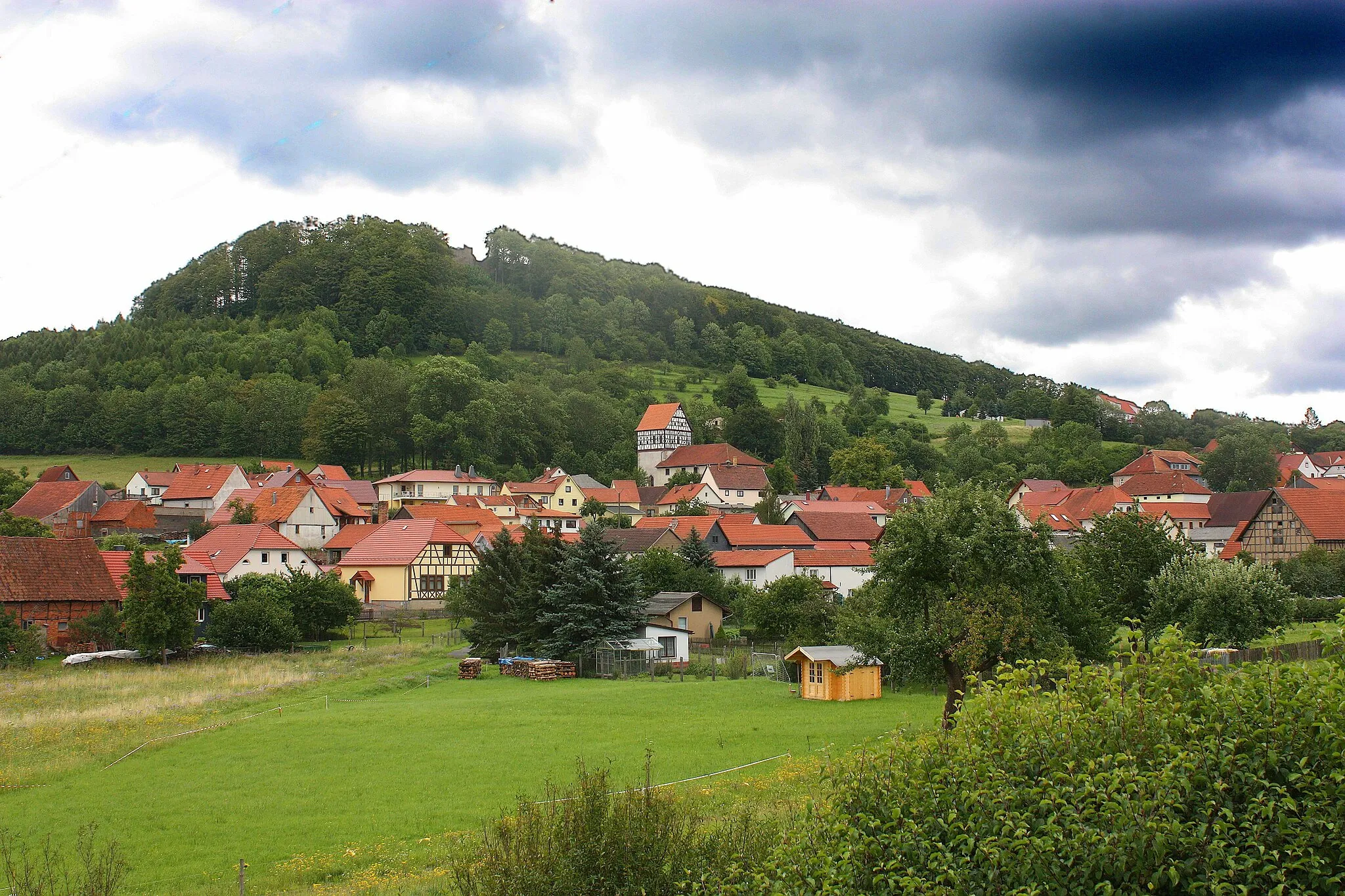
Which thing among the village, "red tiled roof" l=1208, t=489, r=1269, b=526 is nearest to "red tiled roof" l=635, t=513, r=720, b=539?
the village

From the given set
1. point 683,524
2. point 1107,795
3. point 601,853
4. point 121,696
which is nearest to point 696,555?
point 683,524

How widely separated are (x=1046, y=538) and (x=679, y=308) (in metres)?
165

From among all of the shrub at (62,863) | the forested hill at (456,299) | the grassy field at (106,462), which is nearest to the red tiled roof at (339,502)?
the grassy field at (106,462)

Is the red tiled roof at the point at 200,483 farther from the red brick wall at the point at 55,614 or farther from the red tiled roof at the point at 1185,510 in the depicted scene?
the red tiled roof at the point at 1185,510

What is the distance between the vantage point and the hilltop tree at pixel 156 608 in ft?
134

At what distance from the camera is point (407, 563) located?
210ft

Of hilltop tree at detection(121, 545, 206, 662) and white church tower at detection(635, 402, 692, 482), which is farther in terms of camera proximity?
white church tower at detection(635, 402, 692, 482)

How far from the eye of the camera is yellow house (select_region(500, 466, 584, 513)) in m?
99.9

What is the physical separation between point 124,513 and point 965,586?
78013 mm

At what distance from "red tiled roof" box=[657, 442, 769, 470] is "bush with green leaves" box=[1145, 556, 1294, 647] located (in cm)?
8002

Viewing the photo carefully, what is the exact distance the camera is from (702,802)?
1714 centimetres

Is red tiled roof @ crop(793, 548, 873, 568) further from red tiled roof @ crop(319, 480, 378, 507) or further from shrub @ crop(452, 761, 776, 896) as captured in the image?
shrub @ crop(452, 761, 776, 896)

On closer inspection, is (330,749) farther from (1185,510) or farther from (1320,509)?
(1185,510)

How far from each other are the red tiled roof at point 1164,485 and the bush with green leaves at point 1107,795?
97.7 meters
